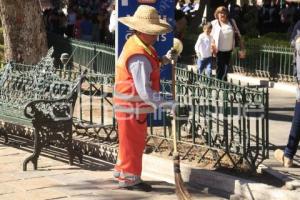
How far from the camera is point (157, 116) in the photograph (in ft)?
29.4

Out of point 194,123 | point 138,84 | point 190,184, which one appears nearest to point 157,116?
point 194,123

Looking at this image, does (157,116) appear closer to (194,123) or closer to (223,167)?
(194,123)

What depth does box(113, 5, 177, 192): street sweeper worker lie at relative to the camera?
272 inches

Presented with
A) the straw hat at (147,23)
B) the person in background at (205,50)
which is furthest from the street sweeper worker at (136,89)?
the person in background at (205,50)

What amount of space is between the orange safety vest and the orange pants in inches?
3.2

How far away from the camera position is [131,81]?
7.02 m

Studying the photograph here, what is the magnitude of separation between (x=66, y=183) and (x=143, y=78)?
155cm

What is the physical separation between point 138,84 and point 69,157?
1938 millimetres

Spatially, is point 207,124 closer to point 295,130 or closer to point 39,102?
point 295,130

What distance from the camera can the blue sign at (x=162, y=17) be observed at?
9367 mm

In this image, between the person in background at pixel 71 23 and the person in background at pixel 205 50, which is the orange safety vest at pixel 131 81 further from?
the person in background at pixel 71 23

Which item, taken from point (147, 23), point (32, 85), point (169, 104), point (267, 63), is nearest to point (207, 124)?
point (169, 104)

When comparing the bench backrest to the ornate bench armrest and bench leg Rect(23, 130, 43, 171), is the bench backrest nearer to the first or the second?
the ornate bench armrest

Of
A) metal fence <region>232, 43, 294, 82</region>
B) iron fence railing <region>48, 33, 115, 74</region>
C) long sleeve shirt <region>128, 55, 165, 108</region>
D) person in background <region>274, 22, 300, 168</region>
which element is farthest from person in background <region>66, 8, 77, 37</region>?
long sleeve shirt <region>128, 55, 165, 108</region>
